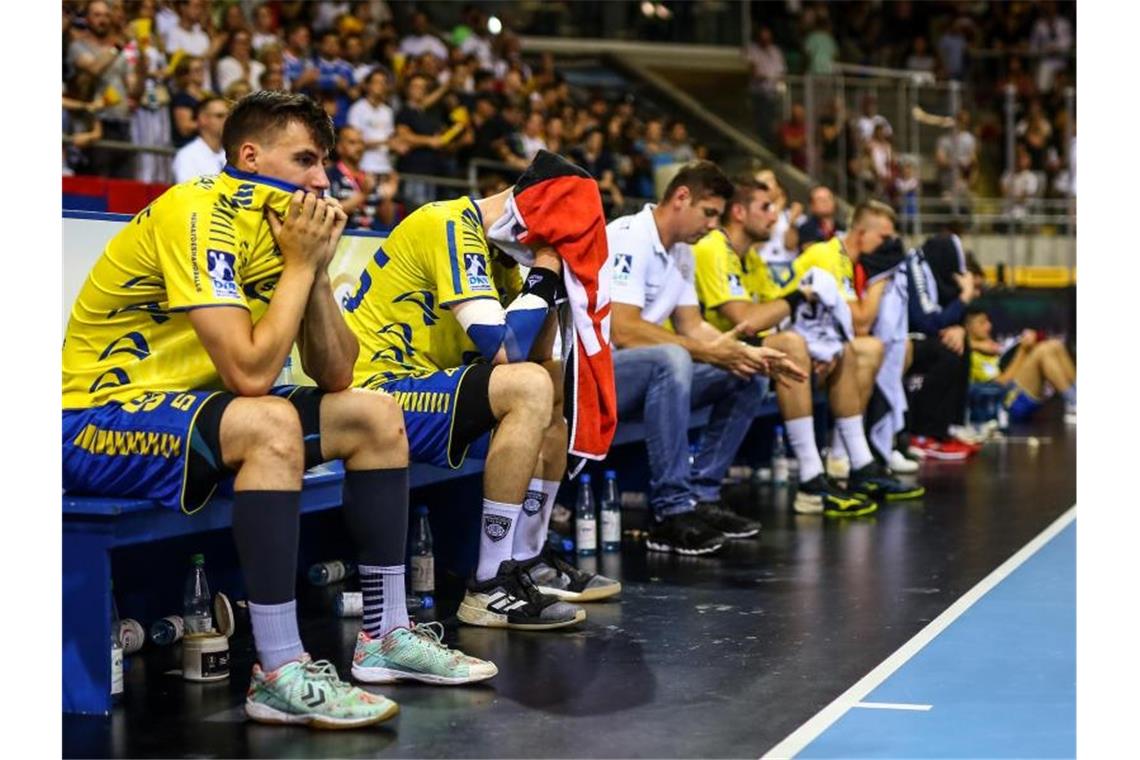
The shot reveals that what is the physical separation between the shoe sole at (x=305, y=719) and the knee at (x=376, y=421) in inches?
25.6

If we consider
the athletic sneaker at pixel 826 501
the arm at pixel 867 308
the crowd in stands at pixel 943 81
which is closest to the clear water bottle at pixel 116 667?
the athletic sneaker at pixel 826 501

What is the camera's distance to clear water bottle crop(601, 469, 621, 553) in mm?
6543

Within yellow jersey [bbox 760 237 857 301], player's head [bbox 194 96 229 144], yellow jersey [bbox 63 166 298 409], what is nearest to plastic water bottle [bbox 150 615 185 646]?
yellow jersey [bbox 63 166 298 409]

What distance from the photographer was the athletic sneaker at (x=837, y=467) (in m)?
8.45

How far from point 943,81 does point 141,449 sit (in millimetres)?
15346

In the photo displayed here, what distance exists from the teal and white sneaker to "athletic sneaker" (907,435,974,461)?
243 inches

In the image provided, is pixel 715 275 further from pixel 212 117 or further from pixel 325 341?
pixel 325 341

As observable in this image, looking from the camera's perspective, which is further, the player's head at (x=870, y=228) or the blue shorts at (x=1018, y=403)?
the blue shorts at (x=1018, y=403)

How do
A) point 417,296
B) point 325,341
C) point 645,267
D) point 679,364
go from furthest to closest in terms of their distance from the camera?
point 645,267 < point 679,364 < point 417,296 < point 325,341

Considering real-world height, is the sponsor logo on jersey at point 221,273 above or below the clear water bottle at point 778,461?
above

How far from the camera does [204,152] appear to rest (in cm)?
877

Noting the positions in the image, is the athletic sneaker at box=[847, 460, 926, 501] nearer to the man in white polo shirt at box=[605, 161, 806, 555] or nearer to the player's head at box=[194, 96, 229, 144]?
the man in white polo shirt at box=[605, 161, 806, 555]

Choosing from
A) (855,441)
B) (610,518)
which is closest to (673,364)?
(610,518)

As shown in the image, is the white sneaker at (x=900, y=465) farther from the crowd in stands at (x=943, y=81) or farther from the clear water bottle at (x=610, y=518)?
the crowd in stands at (x=943, y=81)
